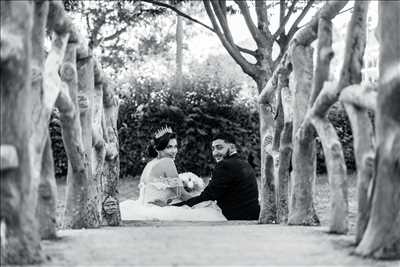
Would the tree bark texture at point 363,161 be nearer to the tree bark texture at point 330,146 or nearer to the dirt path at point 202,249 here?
the dirt path at point 202,249

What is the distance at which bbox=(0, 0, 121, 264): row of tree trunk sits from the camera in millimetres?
3006

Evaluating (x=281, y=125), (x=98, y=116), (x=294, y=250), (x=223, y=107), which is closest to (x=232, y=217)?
(x=281, y=125)

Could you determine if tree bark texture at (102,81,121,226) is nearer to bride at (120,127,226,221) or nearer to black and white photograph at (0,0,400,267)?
black and white photograph at (0,0,400,267)

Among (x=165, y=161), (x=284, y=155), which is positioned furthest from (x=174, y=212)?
(x=284, y=155)

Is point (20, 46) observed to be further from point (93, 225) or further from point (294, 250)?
point (93, 225)

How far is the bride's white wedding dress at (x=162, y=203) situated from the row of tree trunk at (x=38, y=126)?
2169 millimetres

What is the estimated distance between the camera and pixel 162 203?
27.6ft

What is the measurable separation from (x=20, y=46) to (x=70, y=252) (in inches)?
37.6

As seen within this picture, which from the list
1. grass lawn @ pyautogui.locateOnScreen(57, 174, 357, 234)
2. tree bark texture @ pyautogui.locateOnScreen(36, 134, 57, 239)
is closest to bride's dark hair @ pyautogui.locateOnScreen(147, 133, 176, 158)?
grass lawn @ pyautogui.locateOnScreen(57, 174, 357, 234)

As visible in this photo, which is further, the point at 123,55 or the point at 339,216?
the point at 123,55

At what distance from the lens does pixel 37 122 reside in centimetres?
337

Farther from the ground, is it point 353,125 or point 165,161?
point 353,125

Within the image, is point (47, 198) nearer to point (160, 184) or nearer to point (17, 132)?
point (17, 132)

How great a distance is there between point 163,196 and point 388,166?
5479 mm
